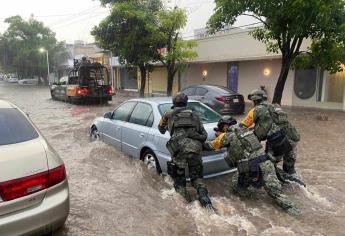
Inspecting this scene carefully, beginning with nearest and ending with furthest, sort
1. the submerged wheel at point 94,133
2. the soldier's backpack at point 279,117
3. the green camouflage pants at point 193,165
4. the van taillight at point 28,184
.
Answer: the van taillight at point 28,184 < the green camouflage pants at point 193,165 < the soldier's backpack at point 279,117 < the submerged wheel at point 94,133

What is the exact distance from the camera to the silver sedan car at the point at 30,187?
9.41ft

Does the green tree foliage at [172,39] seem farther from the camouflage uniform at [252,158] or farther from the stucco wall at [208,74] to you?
the camouflage uniform at [252,158]

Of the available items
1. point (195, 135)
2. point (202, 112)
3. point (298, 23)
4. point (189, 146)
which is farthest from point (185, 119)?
point (298, 23)

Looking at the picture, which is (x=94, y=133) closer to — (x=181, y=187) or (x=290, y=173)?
(x=181, y=187)

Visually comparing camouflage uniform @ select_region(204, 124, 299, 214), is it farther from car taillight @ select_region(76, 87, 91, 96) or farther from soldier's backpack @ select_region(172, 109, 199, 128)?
car taillight @ select_region(76, 87, 91, 96)

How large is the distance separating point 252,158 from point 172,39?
14.5m

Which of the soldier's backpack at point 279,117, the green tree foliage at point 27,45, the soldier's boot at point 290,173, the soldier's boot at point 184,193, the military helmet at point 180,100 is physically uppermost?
the green tree foliage at point 27,45

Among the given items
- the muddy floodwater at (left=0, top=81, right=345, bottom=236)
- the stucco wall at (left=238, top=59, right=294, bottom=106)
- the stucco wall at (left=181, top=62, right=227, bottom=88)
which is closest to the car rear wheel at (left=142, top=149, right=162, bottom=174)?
the muddy floodwater at (left=0, top=81, right=345, bottom=236)

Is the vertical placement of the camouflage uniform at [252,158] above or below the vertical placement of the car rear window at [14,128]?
below

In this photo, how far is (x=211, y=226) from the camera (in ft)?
13.3

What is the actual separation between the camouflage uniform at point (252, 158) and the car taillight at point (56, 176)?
82.6 inches

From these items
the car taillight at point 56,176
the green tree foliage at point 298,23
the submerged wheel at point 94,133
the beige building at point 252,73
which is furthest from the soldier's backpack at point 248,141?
the beige building at point 252,73

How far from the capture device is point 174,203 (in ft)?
15.5

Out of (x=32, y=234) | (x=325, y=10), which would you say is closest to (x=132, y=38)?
(x=325, y=10)
